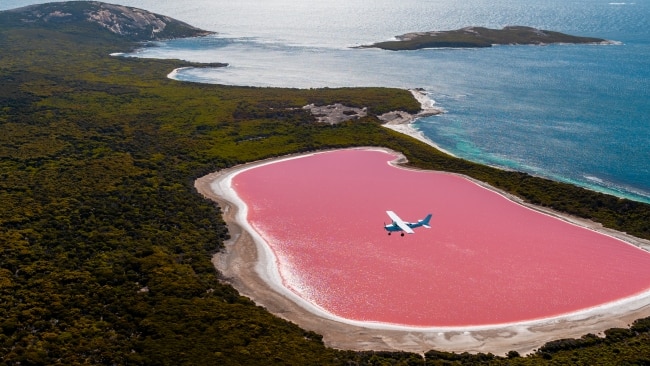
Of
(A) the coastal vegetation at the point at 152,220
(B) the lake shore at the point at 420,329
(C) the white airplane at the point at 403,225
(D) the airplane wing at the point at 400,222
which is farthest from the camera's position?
(C) the white airplane at the point at 403,225

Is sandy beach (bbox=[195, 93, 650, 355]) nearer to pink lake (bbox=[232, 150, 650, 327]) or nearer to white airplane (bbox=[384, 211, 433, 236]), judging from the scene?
pink lake (bbox=[232, 150, 650, 327])

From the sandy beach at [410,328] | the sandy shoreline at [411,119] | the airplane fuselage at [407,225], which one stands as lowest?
the sandy beach at [410,328]

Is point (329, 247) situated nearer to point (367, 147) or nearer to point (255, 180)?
point (255, 180)

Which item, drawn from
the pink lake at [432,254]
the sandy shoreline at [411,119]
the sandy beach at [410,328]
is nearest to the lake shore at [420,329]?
the sandy beach at [410,328]

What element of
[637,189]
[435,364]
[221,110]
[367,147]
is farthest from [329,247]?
[221,110]

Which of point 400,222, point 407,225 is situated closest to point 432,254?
point 407,225

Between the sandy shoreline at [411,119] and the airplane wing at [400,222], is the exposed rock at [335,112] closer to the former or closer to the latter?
the sandy shoreline at [411,119]
